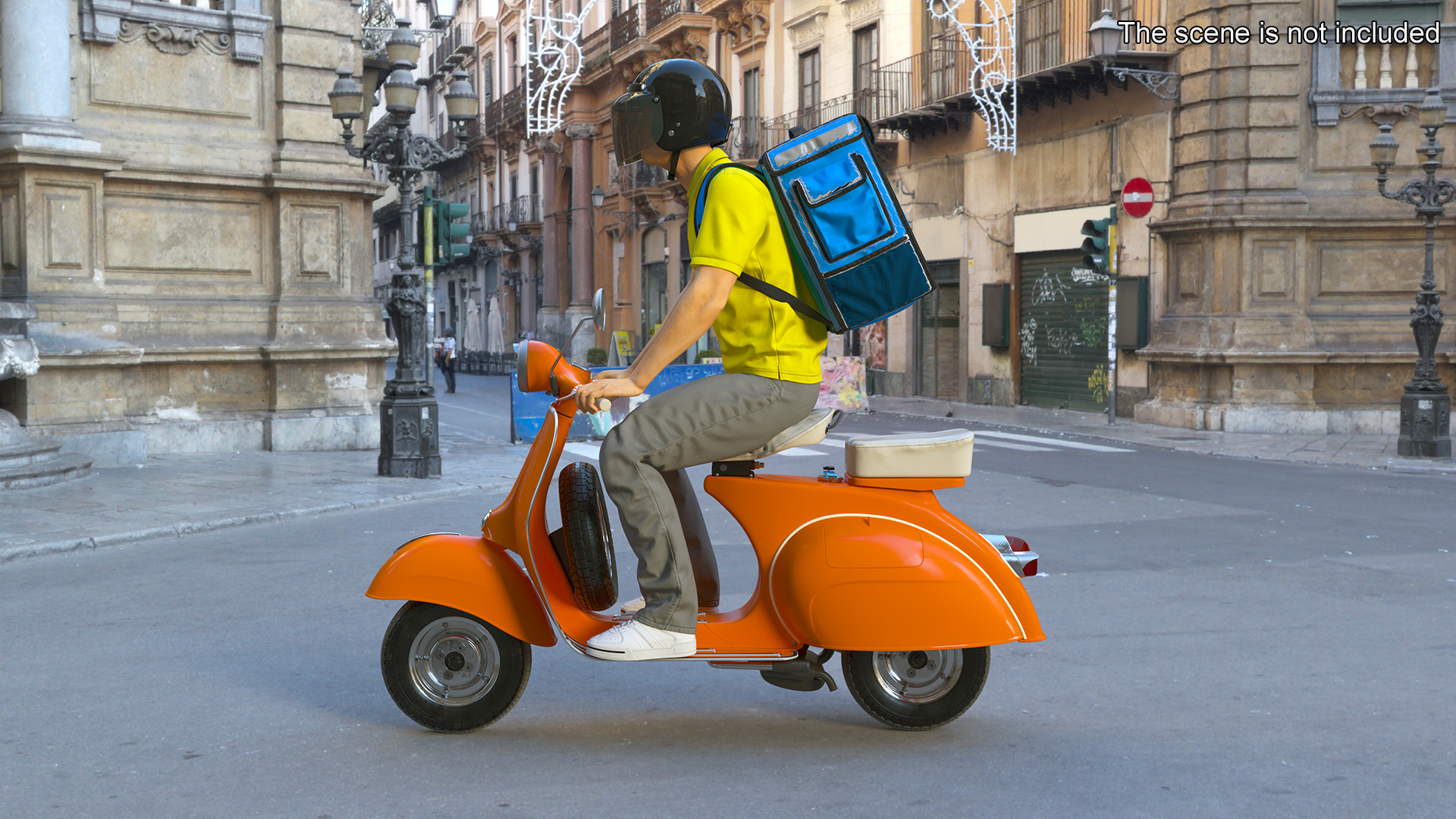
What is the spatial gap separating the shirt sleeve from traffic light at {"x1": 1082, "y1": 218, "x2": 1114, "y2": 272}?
53.2 ft

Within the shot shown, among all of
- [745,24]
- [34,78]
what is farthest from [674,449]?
[745,24]

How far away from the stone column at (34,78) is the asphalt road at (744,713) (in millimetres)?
6722

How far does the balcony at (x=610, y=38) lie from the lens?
40.8 meters

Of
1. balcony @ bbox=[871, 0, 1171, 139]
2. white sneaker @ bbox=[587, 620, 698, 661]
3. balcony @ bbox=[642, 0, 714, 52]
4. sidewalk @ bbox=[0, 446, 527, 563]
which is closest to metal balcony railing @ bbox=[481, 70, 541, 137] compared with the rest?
balcony @ bbox=[642, 0, 714, 52]

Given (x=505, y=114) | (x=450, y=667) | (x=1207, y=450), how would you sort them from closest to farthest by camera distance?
(x=450, y=667) → (x=1207, y=450) → (x=505, y=114)

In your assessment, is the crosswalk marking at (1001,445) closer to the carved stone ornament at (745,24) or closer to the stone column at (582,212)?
the carved stone ornament at (745,24)

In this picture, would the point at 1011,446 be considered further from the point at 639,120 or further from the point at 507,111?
the point at 507,111

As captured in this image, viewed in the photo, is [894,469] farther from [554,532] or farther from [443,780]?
[443,780]

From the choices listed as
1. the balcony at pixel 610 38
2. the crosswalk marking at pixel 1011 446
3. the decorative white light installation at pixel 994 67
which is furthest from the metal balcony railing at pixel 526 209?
the crosswalk marking at pixel 1011 446

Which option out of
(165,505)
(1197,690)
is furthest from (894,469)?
(165,505)

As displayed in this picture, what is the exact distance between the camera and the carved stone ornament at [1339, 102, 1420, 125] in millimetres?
18156

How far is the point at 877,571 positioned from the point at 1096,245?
644 inches

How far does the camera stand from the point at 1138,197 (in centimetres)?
1909

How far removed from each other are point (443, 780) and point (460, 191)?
60.2m
